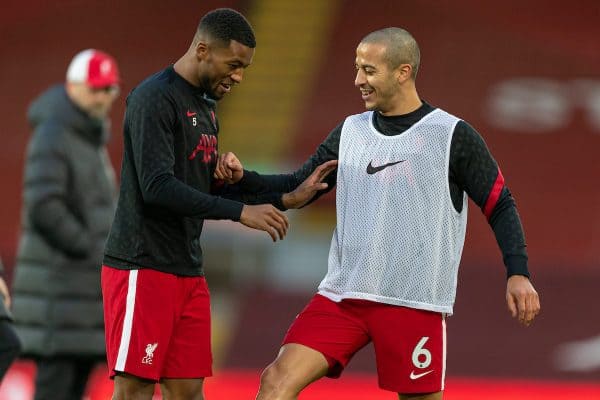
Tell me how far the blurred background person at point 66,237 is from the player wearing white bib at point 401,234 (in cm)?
201

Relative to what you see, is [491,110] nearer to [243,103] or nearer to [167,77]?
[243,103]

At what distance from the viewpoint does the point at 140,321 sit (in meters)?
4.70

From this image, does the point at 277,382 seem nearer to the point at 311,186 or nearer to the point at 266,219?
the point at 266,219

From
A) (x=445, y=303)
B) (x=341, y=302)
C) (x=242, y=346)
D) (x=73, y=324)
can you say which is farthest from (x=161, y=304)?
(x=242, y=346)

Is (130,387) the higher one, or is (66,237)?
(66,237)

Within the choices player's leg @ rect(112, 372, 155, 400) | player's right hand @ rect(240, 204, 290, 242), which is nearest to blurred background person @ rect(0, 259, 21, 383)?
player's leg @ rect(112, 372, 155, 400)

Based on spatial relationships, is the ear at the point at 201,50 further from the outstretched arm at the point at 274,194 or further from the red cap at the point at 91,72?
the red cap at the point at 91,72

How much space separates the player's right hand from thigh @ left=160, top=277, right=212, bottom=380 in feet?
1.29

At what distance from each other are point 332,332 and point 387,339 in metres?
0.20

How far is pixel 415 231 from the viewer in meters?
4.84

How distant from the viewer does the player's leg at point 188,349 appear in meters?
4.80

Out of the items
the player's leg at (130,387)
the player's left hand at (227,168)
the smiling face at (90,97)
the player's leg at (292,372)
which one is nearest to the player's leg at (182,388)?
the player's leg at (130,387)

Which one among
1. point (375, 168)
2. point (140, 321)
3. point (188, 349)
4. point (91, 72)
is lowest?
point (188, 349)

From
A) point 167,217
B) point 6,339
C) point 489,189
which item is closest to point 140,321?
point 167,217
